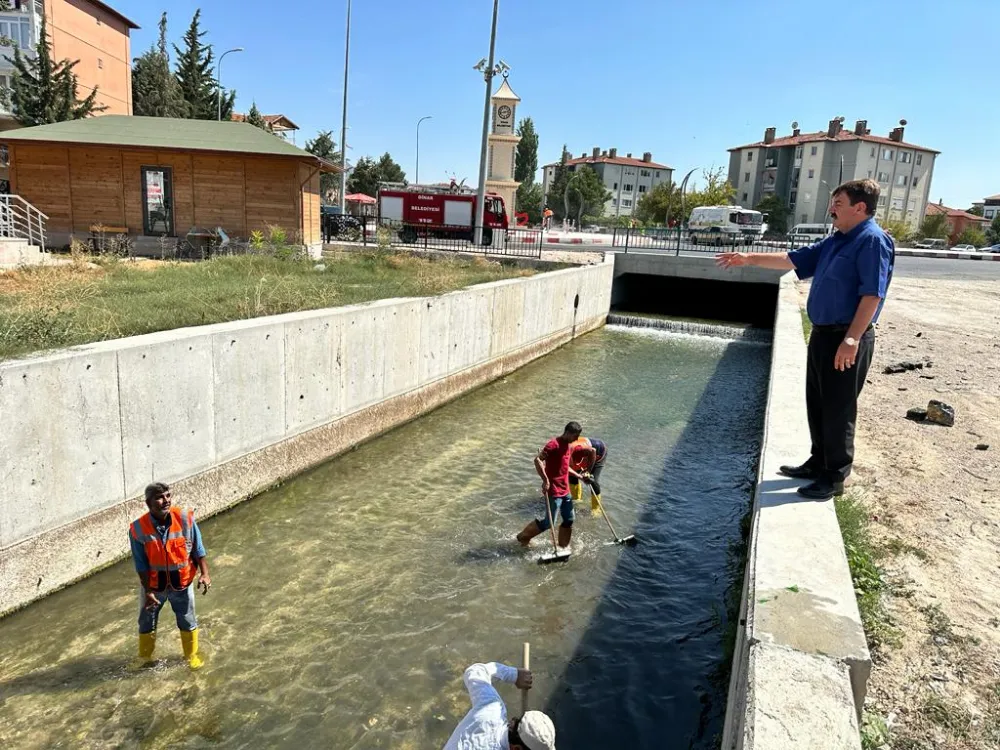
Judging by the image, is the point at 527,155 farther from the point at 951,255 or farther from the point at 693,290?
the point at 693,290

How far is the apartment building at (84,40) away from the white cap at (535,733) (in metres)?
48.7

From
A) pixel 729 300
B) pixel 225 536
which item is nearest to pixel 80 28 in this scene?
pixel 729 300

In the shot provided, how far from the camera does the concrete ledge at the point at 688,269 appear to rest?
89.9 feet

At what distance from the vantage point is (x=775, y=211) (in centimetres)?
9625

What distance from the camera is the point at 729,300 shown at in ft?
105

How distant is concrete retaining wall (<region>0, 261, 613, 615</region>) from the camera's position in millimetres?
6008

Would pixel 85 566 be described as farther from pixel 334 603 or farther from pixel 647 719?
pixel 647 719

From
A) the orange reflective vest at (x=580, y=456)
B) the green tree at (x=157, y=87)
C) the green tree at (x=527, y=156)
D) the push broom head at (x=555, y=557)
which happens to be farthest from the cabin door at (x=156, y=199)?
the green tree at (x=527, y=156)

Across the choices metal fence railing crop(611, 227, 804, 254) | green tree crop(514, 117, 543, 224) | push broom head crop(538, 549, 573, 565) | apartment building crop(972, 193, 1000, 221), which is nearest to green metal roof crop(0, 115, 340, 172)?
push broom head crop(538, 549, 573, 565)

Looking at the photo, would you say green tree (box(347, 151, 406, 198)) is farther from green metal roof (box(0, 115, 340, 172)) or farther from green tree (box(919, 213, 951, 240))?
green tree (box(919, 213, 951, 240))

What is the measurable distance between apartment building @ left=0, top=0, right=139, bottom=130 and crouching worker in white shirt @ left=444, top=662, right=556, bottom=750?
48375mm

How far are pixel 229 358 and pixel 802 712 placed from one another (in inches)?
274

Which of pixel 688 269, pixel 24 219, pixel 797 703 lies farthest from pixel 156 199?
pixel 797 703

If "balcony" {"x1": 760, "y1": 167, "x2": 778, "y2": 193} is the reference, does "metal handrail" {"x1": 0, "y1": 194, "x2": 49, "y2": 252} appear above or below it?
below
